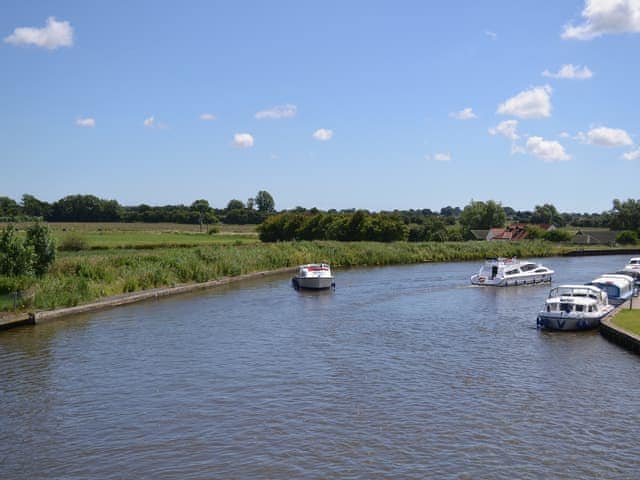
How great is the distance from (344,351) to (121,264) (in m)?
28.3

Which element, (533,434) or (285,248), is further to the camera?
(285,248)

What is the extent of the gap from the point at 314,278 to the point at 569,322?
2402 cm

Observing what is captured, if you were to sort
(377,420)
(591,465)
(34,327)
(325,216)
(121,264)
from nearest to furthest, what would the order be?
(591,465) → (377,420) → (34,327) → (121,264) → (325,216)

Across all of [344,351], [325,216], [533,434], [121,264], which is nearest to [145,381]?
[344,351]

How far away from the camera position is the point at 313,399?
69.9 feet

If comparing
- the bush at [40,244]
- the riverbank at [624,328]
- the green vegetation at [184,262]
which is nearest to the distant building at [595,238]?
the green vegetation at [184,262]

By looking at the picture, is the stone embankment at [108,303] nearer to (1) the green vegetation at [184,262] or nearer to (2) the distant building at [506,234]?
(1) the green vegetation at [184,262]

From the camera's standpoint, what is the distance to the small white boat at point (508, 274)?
5766 cm

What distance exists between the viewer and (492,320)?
38.3m

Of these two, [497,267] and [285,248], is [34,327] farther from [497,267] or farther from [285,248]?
[285,248]

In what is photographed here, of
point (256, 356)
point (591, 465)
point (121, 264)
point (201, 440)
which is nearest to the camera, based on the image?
point (591, 465)

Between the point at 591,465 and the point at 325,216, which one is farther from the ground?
the point at 325,216

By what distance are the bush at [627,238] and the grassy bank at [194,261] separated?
2729 cm

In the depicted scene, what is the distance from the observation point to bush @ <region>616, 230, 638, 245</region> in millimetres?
123062
